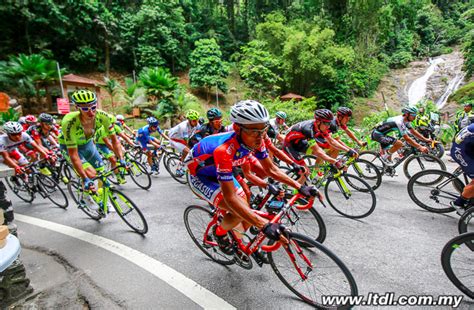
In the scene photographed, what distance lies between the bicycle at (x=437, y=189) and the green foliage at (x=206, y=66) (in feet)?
71.4

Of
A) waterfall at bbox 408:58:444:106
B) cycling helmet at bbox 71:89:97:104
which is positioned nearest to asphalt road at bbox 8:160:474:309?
cycling helmet at bbox 71:89:97:104

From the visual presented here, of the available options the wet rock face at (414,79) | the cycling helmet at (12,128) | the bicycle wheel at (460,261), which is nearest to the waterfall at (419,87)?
the wet rock face at (414,79)

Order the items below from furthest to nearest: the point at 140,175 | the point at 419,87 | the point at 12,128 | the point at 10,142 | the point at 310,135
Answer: the point at 419,87, the point at 140,175, the point at 10,142, the point at 12,128, the point at 310,135

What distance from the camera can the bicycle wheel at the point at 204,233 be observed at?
3164 mm

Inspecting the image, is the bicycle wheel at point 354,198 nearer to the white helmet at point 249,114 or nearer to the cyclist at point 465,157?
the cyclist at point 465,157

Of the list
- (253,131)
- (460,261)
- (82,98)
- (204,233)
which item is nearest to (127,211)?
(204,233)

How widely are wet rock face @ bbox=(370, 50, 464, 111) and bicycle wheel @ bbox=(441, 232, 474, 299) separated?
2789 centimetres

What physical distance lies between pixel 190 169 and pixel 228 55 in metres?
30.6

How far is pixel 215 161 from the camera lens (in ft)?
8.02

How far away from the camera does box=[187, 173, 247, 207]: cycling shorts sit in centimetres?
288

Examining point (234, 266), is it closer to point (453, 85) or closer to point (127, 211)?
point (127, 211)


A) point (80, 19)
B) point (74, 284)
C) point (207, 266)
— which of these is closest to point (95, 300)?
point (74, 284)

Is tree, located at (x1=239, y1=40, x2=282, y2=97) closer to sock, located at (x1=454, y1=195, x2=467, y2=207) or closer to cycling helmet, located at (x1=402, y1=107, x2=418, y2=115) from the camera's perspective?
cycling helmet, located at (x1=402, y1=107, x2=418, y2=115)

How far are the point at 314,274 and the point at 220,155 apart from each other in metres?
1.49
